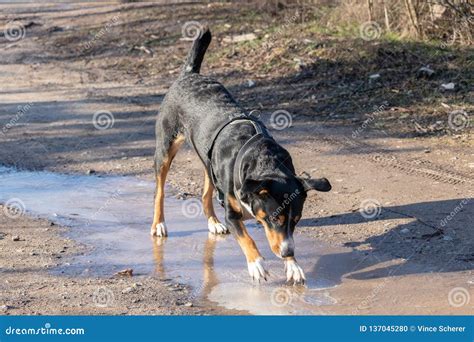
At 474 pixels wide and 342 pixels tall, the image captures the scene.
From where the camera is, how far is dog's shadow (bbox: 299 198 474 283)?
289 inches

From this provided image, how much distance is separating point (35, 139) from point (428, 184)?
4.91 meters

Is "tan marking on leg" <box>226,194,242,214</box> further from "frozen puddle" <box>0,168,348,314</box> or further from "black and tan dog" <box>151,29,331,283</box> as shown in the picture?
"frozen puddle" <box>0,168,348,314</box>

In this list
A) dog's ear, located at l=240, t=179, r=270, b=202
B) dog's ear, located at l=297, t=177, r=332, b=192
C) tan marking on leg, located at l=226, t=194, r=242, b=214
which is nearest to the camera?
dog's ear, located at l=240, t=179, r=270, b=202

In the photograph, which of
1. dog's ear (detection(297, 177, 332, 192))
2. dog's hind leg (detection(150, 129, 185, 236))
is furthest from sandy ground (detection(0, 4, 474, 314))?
dog's ear (detection(297, 177, 332, 192))

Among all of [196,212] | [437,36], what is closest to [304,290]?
[196,212]

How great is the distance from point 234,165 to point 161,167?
4.49 ft

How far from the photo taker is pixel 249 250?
717cm

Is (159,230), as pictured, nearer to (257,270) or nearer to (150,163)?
(257,270)

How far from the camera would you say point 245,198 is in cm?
695

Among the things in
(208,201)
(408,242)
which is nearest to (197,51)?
(208,201)

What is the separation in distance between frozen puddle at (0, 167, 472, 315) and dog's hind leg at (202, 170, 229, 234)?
78 millimetres

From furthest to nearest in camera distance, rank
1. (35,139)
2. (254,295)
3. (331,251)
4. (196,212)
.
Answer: (35,139) < (196,212) < (331,251) < (254,295)

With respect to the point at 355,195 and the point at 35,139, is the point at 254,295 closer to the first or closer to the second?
the point at 355,195

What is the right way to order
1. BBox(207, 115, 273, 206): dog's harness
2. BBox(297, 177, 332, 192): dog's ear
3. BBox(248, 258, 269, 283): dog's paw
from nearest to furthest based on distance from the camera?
BBox(297, 177, 332, 192): dog's ear, BBox(248, 258, 269, 283): dog's paw, BBox(207, 115, 273, 206): dog's harness
